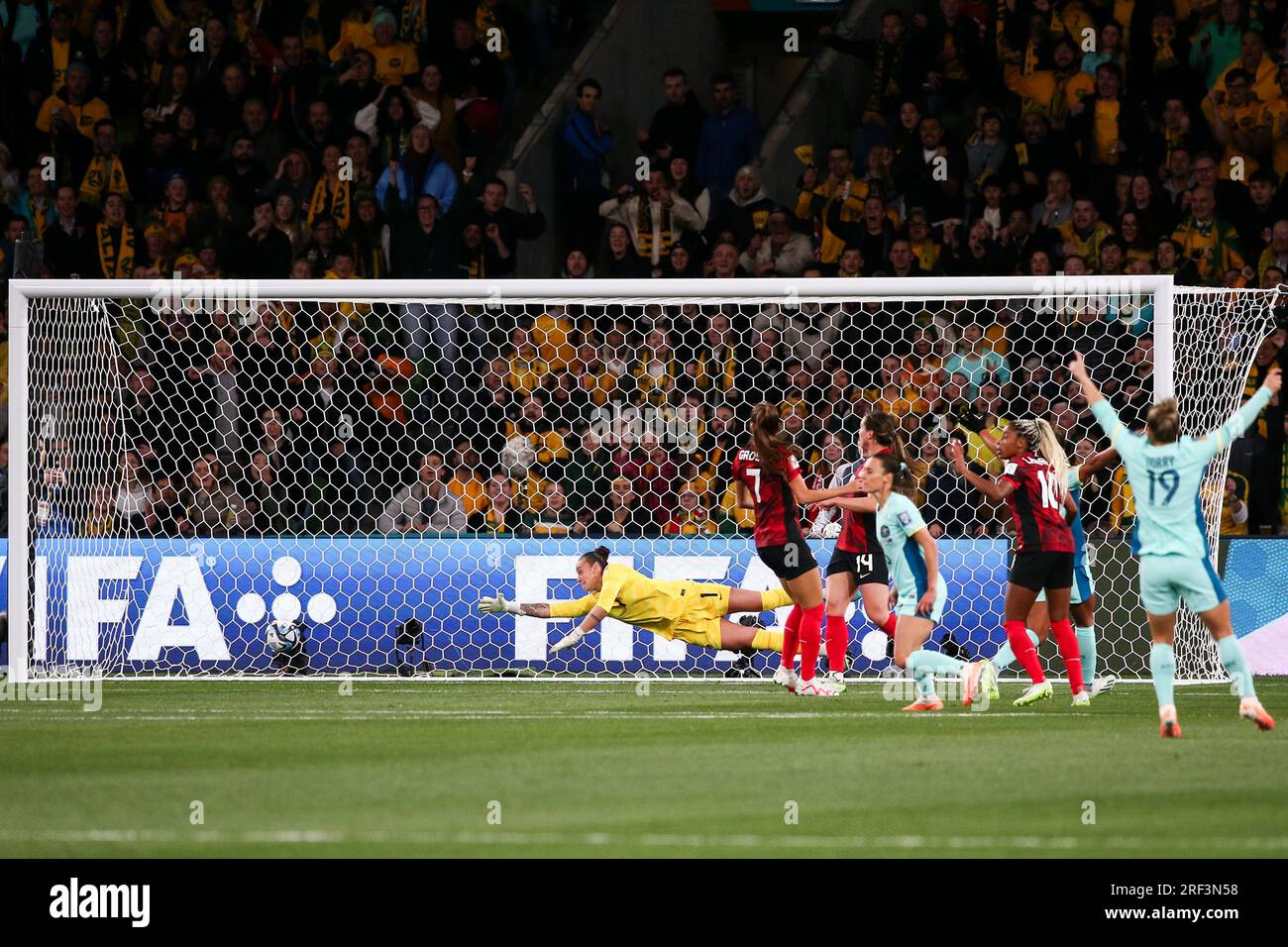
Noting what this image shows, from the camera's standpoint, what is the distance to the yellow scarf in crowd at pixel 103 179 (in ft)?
56.9

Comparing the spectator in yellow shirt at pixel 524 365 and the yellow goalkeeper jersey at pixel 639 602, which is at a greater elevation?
the spectator in yellow shirt at pixel 524 365

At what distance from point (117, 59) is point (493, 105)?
404cm

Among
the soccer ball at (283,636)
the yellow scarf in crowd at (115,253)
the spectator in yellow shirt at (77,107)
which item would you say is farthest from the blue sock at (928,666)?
the spectator in yellow shirt at (77,107)

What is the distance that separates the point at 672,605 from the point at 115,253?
7450 millimetres

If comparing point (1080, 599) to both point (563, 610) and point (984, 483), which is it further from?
point (563, 610)

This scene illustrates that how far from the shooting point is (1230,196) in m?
15.7

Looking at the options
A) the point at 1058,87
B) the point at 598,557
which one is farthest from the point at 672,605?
the point at 1058,87

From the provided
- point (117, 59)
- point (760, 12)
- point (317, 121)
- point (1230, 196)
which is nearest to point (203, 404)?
point (317, 121)

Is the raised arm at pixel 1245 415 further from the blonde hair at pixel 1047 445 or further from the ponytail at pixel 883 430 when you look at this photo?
the ponytail at pixel 883 430

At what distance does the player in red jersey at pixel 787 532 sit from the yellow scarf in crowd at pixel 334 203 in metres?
6.40

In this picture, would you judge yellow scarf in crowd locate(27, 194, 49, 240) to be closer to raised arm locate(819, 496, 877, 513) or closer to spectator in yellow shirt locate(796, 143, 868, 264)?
spectator in yellow shirt locate(796, 143, 868, 264)

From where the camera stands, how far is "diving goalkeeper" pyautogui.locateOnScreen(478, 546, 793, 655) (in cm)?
1204

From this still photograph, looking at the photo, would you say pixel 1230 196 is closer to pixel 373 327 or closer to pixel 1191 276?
pixel 1191 276

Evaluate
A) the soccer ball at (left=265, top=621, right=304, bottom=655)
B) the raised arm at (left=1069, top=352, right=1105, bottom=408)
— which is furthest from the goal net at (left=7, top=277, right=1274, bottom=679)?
the raised arm at (left=1069, top=352, right=1105, bottom=408)
